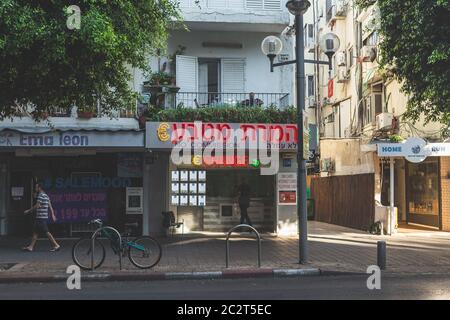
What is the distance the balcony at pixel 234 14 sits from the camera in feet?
59.0

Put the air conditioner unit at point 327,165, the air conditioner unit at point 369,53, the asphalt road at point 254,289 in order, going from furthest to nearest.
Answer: the air conditioner unit at point 327,165 < the air conditioner unit at point 369,53 < the asphalt road at point 254,289

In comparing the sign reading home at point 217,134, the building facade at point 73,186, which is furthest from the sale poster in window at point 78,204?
the sign reading home at point 217,134

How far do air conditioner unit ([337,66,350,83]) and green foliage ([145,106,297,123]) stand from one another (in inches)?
409

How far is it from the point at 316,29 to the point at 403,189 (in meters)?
12.1

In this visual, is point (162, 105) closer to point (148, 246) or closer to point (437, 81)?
point (148, 246)

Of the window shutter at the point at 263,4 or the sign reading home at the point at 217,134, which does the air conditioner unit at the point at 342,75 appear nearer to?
the window shutter at the point at 263,4

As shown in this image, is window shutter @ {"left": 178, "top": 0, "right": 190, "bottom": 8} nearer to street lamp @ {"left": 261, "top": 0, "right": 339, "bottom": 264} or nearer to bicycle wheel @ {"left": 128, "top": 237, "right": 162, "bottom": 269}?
street lamp @ {"left": 261, "top": 0, "right": 339, "bottom": 264}

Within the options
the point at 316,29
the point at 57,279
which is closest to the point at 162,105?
the point at 57,279

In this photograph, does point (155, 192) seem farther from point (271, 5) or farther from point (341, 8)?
point (341, 8)

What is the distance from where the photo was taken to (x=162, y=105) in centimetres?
1772

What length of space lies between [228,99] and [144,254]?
26.9ft

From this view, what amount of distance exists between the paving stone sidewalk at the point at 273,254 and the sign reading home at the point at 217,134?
118 inches

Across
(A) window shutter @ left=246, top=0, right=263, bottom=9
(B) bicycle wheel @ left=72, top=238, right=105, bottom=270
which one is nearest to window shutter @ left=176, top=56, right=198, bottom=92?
(A) window shutter @ left=246, top=0, right=263, bottom=9

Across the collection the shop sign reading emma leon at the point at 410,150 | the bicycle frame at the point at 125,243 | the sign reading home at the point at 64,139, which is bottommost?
the bicycle frame at the point at 125,243
